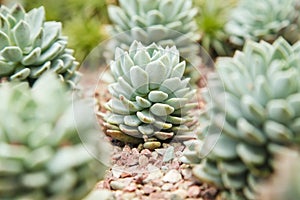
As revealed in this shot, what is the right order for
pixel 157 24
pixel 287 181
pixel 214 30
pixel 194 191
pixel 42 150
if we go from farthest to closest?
pixel 214 30 < pixel 157 24 < pixel 194 191 < pixel 42 150 < pixel 287 181

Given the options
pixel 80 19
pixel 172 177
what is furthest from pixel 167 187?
pixel 80 19

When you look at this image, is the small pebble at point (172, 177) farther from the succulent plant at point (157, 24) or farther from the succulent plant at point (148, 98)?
the succulent plant at point (157, 24)

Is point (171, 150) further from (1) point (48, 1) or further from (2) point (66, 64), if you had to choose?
(1) point (48, 1)

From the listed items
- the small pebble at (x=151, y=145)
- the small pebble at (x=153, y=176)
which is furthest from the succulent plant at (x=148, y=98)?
the small pebble at (x=153, y=176)

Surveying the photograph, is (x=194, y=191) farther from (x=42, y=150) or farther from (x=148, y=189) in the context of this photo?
(x=42, y=150)

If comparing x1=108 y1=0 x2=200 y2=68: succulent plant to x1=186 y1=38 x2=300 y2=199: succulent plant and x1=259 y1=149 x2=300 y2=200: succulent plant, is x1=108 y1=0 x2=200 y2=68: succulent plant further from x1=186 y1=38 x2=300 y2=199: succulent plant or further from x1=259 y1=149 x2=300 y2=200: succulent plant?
x1=259 y1=149 x2=300 y2=200: succulent plant

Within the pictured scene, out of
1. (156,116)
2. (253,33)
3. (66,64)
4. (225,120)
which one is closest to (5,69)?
(66,64)
